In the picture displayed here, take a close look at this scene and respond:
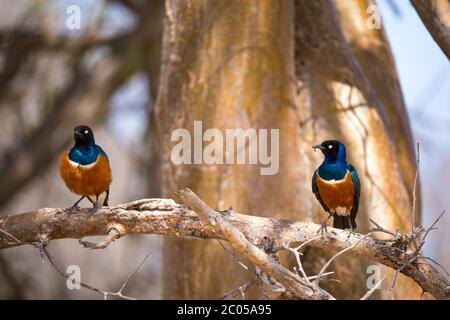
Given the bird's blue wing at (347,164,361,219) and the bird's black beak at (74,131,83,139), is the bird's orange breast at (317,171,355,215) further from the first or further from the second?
the bird's black beak at (74,131,83,139)

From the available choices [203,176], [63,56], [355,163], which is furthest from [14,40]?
[355,163]

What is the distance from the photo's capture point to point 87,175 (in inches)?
189

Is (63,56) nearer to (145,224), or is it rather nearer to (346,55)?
(346,55)

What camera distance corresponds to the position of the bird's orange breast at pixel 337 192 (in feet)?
15.4

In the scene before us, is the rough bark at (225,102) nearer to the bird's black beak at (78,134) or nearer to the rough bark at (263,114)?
the rough bark at (263,114)

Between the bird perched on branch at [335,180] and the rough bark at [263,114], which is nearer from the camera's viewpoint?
the bird perched on branch at [335,180]

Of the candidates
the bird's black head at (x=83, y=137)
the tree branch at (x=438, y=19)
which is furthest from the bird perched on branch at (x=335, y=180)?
the bird's black head at (x=83, y=137)

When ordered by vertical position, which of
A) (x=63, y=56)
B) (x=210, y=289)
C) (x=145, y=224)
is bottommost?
(x=210, y=289)

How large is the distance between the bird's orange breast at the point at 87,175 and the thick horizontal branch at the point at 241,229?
0.60 ft

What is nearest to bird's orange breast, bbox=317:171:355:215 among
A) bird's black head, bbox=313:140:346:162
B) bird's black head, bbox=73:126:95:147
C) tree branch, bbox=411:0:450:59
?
bird's black head, bbox=313:140:346:162

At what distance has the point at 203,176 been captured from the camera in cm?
650

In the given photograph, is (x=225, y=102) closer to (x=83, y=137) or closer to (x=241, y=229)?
(x=83, y=137)
